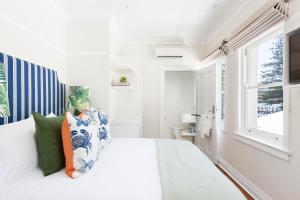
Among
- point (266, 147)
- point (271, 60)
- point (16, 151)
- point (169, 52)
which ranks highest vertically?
point (169, 52)

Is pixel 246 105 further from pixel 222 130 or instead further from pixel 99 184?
pixel 99 184

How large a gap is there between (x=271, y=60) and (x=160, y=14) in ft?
5.59

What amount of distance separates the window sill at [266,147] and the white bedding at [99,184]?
1.28m

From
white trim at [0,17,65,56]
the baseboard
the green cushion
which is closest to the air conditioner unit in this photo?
white trim at [0,17,65,56]

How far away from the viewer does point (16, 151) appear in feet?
3.96

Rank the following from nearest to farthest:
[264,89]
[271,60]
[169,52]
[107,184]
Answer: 1. [107,184]
2. [271,60]
3. [264,89]
4. [169,52]

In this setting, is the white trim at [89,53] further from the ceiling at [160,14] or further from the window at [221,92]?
the window at [221,92]

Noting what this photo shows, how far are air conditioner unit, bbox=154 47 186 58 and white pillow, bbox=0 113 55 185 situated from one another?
3.17 meters

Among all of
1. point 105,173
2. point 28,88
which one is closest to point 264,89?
point 105,173

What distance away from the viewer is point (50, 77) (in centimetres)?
238

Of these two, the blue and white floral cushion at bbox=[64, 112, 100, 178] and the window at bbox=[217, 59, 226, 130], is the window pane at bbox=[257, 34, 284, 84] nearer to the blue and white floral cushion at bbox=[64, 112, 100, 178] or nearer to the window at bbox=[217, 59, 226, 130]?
the window at bbox=[217, 59, 226, 130]

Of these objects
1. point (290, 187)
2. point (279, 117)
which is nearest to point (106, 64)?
point (279, 117)

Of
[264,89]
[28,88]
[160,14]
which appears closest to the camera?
[28,88]

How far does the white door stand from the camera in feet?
11.6
